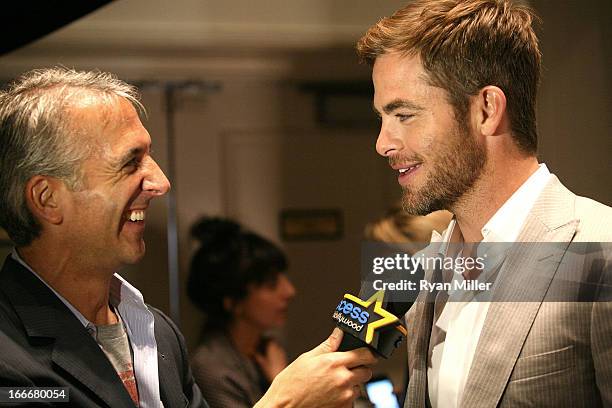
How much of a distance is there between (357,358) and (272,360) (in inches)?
16.5

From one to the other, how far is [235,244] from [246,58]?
38cm

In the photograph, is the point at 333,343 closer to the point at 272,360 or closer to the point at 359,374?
the point at 359,374

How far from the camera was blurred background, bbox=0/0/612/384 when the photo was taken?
153 cm

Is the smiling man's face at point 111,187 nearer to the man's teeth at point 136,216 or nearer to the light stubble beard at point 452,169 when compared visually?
the man's teeth at point 136,216

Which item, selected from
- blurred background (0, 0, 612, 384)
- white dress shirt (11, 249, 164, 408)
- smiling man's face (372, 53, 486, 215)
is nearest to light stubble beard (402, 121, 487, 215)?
smiling man's face (372, 53, 486, 215)

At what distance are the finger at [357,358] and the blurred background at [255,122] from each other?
0.34m

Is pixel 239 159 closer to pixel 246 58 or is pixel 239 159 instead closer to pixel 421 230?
pixel 246 58

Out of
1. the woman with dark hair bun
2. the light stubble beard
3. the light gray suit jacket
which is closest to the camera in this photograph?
the light gray suit jacket

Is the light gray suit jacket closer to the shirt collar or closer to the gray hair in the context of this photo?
the shirt collar

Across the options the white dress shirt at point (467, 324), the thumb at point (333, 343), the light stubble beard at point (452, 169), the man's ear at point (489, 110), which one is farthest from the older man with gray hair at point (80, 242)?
→ the man's ear at point (489, 110)

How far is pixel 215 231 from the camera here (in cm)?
164

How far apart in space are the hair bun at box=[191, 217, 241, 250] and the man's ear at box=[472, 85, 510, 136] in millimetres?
618

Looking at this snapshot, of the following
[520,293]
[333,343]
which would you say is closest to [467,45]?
[520,293]

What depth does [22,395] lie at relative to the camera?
42.4 inches
